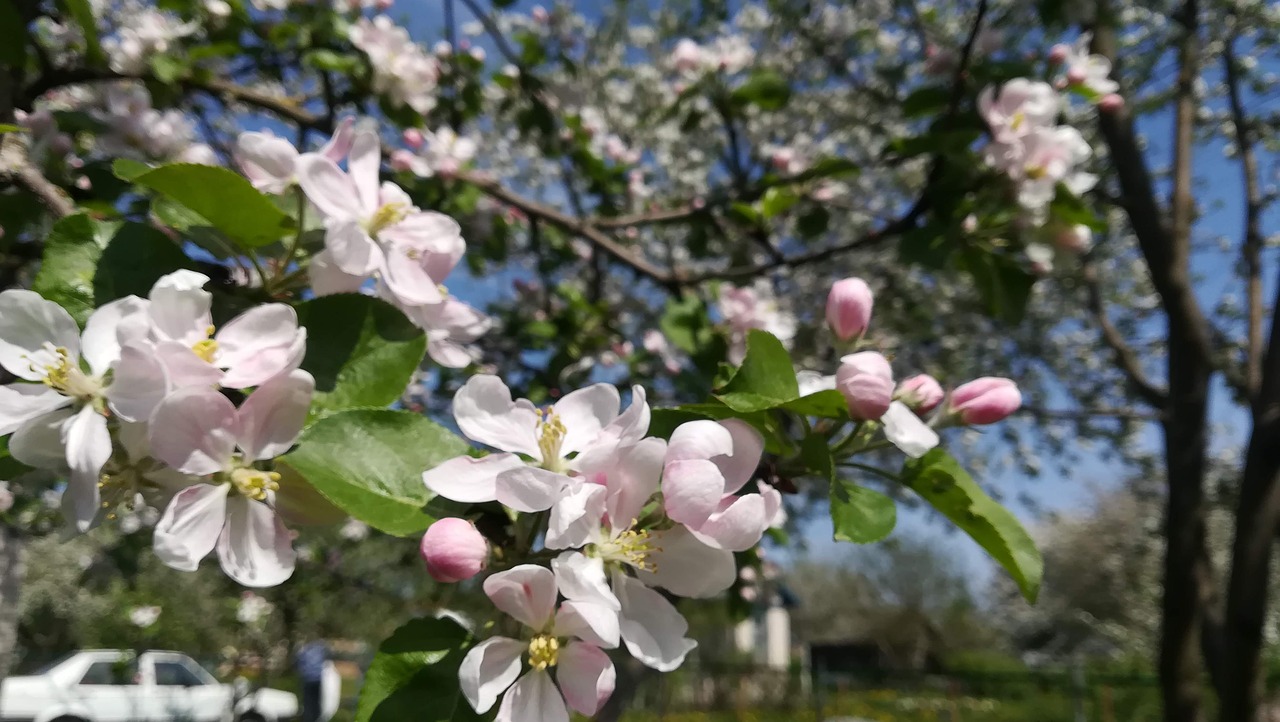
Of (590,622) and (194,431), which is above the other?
(194,431)

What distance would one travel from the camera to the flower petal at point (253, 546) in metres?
0.68

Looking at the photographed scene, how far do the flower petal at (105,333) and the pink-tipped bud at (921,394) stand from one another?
0.76 meters

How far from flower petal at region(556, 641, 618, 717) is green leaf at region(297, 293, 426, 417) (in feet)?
0.91

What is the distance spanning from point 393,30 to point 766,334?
1967 millimetres

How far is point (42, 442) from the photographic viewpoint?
0.65m

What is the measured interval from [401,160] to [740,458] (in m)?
1.94

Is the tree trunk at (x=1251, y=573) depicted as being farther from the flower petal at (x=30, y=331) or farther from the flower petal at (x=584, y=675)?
the flower petal at (x=30, y=331)

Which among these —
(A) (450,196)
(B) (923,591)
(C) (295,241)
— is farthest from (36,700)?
(B) (923,591)

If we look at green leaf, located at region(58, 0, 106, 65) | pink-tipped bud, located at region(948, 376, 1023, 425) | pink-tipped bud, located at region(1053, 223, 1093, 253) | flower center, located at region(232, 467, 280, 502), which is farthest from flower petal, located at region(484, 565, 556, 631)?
pink-tipped bud, located at region(1053, 223, 1093, 253)

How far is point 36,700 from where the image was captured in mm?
7984

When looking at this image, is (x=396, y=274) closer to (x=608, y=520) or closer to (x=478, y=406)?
(x=478, y=406)

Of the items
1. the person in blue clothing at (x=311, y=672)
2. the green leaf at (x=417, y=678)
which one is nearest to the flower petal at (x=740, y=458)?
the green leaf at (x=417, y=678)

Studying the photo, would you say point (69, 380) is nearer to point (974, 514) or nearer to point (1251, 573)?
point (974, 514)

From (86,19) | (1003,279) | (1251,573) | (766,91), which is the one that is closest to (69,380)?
(86,19)
